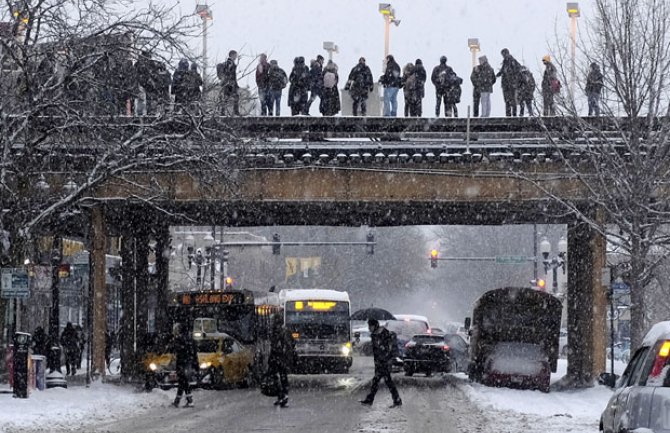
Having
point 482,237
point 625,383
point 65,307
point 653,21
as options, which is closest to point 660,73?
point 653,21

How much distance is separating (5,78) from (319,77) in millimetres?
9601

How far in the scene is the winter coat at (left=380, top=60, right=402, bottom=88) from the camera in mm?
34062

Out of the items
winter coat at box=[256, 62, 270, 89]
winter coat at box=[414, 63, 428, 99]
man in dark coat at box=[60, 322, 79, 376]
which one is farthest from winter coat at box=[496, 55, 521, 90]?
man in dark coat at box=[60, 322, 79, 376]

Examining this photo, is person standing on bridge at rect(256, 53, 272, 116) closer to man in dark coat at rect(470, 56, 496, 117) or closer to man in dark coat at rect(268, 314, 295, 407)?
man in dark coat at rect(470, 56, 496, 117)

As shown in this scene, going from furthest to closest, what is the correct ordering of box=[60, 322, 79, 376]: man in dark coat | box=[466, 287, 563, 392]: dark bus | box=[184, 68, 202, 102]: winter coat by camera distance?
box=[60, 322, 79, 376]: man in dark coat → box=[466, 287, 563, 392]: dark bus → box=[184, 68, 202, 102]: winter coat

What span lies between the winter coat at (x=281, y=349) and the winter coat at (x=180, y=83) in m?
5.80

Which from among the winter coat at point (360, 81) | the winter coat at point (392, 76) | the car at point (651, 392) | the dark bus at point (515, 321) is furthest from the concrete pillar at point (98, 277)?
the car at point (651, 392)

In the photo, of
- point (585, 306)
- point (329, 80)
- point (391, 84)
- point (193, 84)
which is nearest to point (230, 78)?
point (193, 84)

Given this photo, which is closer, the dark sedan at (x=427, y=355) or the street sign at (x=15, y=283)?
the street sign at (x=15, y=283)

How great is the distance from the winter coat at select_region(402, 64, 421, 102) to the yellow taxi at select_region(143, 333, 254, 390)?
818 centimetres

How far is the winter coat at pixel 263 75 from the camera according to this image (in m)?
34.5

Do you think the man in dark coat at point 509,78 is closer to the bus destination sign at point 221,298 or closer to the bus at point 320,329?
the bus destination sign at point 221,298

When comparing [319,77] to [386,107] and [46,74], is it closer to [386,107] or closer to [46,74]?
[386,107]

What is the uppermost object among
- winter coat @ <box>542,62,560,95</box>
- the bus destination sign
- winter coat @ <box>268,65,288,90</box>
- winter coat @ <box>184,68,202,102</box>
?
winter coat @ <box>268,65,288,90</box>
